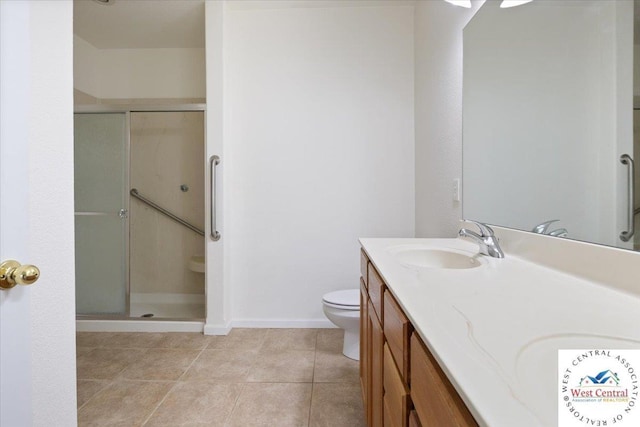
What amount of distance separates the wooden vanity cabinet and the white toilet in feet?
2.02

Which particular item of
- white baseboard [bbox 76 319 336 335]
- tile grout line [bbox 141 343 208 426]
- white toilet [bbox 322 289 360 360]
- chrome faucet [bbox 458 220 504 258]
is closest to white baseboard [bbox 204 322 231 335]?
white baseboard [bbox 76 319 336 335]

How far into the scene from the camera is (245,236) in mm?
2514

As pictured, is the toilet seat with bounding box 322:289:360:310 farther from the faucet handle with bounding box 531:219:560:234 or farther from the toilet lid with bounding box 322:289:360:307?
the faucet handle with bounding box 531:219:560:234

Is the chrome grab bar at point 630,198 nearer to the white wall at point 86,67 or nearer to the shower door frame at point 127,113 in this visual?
the shower door frame at point 127,113

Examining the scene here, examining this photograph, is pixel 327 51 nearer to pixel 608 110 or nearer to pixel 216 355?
pixel 608 110

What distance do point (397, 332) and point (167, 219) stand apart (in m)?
3.04

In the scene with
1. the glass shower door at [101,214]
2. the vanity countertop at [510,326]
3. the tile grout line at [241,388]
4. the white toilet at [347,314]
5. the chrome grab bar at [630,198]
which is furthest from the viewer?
the glass shower door at [101,214]

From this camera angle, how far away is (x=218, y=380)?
1751 millimetres

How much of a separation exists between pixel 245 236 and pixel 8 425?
1919 millimetres

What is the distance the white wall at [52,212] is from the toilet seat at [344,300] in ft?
4.26

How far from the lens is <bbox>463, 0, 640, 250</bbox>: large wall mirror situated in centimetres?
73

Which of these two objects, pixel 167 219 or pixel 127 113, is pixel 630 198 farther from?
pixel 167 219

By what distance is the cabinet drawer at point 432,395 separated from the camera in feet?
1.30

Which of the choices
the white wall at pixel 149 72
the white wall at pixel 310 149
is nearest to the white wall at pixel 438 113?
the white wall at pixel 310 149
